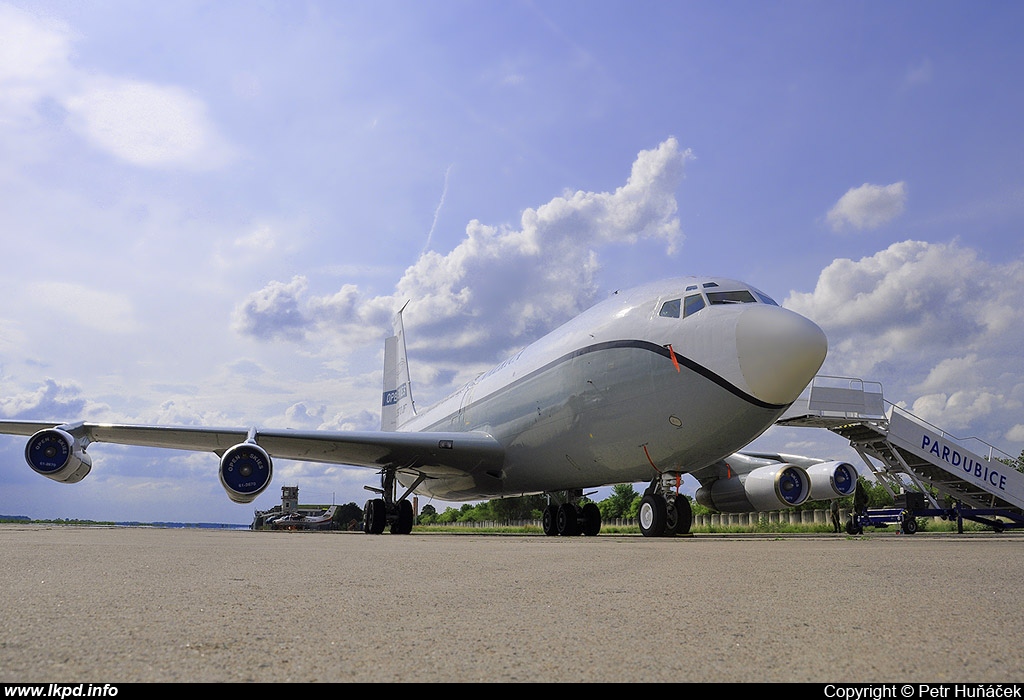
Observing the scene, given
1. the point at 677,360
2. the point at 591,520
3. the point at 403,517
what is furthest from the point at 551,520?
the point at 677,360

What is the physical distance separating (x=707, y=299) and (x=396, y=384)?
21154 millimetres

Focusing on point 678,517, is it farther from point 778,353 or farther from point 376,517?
point 376,517

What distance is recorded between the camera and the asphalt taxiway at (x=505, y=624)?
6.83 ft

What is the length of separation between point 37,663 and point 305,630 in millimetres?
858

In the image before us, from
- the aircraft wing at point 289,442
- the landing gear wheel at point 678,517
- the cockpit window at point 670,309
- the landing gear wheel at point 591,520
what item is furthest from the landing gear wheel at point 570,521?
the cockpit window at point 670,309

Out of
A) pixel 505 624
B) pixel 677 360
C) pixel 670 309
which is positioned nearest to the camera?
pixel 505 624

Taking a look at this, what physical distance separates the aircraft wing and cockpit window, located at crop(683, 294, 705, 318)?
21.2 feet

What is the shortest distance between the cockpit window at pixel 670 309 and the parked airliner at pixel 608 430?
0.07 feet

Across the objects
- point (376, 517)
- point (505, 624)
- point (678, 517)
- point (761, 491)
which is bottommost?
point (376, 517)

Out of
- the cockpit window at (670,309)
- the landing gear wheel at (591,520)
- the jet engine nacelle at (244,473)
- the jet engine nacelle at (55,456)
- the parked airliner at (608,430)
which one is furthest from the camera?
the landing gear wheel at (591,520)

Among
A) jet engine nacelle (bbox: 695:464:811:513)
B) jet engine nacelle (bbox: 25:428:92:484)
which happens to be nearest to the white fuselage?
jet engine nacelle (bbox: 695:464:811:513)

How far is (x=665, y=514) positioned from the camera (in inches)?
453

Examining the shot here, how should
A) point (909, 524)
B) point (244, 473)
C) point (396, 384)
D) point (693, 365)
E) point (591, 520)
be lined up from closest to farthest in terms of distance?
1. point (693, 365)
2. point (244, 473)
3. point (591, 520)
4. point (909, 524)
5. point (396, 384)

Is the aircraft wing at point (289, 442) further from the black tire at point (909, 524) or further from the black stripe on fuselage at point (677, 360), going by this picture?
the black tire at point (909, 524)
